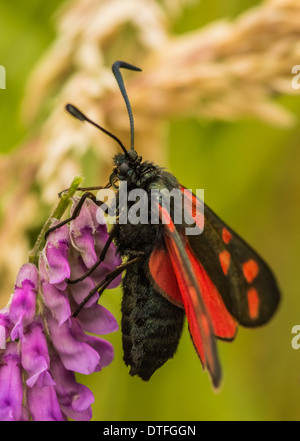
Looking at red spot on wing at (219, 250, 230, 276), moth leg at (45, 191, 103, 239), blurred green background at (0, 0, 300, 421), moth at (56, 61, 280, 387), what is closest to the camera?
moth leg at (45, 191, 103, 239)

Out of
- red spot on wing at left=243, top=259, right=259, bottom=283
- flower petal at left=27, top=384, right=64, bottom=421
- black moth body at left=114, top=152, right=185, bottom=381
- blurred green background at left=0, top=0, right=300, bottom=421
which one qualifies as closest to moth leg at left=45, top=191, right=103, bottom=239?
black moth body at left=114, top=152, right=185, bottom=381

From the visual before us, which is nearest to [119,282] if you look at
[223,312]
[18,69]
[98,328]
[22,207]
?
[98,328]

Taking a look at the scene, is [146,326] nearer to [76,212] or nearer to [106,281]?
[106,281]

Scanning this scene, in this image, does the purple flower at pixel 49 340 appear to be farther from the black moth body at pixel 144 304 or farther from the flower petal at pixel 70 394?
the black moth body at pixel 144 304

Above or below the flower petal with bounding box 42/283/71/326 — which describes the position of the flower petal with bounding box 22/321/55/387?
below

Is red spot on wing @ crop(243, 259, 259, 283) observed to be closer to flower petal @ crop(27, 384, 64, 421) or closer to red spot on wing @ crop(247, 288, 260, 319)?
red spot on wing @ crop(247, 288, 260, 319)

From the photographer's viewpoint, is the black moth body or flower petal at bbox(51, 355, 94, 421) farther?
the black moth body
